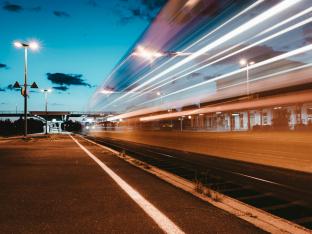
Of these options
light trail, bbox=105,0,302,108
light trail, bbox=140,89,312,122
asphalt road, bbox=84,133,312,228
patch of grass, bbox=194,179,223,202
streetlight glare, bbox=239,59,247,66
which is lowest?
asphalt road, bbox=84,133,312,228

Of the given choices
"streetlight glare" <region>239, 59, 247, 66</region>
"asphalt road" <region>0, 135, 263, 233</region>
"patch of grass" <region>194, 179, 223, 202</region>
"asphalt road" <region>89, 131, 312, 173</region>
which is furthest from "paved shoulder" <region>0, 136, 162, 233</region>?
"streetlight glare" <region>239, 59, 247, 66</region>

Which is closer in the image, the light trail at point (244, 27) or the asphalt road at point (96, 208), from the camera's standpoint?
the asphalt road at point (96, 208)

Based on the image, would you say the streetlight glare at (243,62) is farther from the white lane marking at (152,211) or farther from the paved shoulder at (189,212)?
the white lane marking at (152,211)

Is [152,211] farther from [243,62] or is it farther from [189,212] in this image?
[243,62]

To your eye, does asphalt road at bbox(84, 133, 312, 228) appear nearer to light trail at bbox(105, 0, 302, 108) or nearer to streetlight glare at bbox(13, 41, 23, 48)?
light trail at bbox(105, 0, 302, 108)

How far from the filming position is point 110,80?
2627 centimetres

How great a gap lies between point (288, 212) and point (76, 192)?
4.26 m

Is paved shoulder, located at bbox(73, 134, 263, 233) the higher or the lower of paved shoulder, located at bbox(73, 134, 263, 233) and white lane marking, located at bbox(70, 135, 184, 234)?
the lower

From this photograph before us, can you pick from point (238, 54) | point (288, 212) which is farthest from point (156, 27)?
point (288, 212)

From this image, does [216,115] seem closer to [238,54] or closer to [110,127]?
[238,54]

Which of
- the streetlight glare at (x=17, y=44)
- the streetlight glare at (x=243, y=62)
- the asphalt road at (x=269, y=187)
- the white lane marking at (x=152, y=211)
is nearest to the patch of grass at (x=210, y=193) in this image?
the asphalt road at (x=269, y=187)

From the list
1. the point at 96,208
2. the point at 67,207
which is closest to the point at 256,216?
the point at 96,208

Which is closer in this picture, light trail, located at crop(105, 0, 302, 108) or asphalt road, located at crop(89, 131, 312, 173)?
light trail, located at crop(105, 0, 302, 108)

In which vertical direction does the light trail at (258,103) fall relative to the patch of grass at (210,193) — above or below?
above
